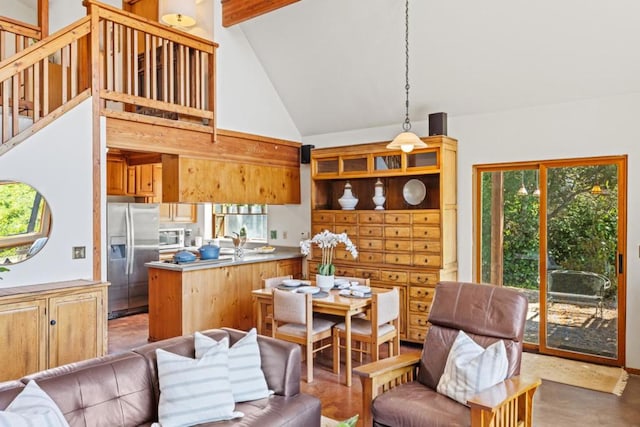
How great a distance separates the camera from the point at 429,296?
513cm

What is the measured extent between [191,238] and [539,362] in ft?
19.9

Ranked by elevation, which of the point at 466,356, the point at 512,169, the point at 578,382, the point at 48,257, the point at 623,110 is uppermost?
the point at 623,110

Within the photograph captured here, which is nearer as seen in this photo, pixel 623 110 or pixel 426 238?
pixel 623 110

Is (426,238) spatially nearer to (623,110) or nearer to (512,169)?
(512,169)

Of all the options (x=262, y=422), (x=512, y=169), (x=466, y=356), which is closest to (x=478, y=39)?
(x=512, y=169)

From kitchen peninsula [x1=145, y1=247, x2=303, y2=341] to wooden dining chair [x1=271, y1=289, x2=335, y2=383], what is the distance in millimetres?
1260

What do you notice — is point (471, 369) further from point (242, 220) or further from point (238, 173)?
point (242, 220)

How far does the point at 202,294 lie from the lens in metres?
5.17

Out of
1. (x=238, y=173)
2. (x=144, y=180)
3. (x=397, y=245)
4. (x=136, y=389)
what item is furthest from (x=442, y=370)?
(x=144, y=180)

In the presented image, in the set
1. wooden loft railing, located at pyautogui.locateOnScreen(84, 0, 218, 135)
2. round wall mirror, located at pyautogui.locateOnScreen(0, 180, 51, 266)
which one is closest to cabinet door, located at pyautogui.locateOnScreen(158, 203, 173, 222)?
wooden loft railing, located at pyautogui.locateOnScreen(84, 0, 218, 135)

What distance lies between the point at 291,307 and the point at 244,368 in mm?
1493

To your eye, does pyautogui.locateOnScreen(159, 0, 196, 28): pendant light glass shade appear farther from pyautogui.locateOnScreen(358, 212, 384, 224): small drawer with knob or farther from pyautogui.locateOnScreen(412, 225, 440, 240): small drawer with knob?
pyautogui.locateOnScreen(412, 225, 440, 240): small drawer with knob

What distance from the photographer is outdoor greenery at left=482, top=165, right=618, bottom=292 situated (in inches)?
180

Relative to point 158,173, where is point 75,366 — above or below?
below
